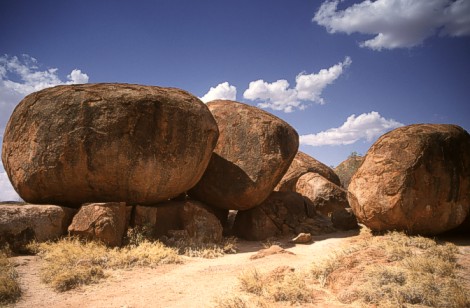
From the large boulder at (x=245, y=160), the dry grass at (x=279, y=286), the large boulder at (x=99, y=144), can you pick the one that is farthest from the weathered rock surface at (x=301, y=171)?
the dry grass at (x=279, y=286)

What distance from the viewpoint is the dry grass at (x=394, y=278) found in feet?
12.9

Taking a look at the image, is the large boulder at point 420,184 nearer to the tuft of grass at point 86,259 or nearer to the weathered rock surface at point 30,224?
the tuft of grass at point 86,259

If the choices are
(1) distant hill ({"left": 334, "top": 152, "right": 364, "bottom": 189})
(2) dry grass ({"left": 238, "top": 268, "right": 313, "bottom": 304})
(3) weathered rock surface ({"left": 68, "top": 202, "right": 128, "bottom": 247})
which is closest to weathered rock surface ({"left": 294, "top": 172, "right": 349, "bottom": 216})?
(2) dry grass ({"left": 238, "top": 268, "right": 313, "bottom": 304})

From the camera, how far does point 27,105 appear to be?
7.62 m

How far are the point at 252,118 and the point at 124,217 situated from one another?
4.57 m

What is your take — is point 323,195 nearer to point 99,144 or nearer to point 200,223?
point 200,223

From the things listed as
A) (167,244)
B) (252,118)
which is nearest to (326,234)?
(252,118)

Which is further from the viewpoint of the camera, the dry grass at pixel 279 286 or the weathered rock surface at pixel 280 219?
the weathered rock surface at pixel 280 219

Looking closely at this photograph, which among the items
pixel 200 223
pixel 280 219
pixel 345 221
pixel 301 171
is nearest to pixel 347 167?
pixel 301 171

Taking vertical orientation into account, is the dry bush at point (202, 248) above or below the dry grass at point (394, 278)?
below

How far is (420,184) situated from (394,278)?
391 cm

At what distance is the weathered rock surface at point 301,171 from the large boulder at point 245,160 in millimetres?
4075

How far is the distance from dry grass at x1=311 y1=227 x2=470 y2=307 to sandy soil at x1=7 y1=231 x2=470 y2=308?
0.37 m

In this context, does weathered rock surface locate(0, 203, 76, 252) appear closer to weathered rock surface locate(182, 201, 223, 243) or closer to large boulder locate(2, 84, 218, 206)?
large boulder locate(2, 84, 218, 206)
